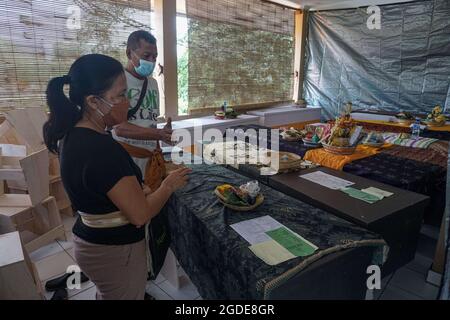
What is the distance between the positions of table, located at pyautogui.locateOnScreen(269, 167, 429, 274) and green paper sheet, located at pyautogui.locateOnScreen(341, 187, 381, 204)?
0.10 feet

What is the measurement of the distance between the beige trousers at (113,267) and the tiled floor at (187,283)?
74 centimetres

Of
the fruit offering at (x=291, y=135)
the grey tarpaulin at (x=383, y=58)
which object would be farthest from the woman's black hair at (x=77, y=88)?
the grey tarpaulin at (x=383, y=58)

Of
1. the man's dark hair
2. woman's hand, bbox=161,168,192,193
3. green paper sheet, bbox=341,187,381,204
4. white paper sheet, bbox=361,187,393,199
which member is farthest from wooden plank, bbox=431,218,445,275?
the man's dark hair

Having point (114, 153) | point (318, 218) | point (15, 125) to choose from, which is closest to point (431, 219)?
point (318, 218)

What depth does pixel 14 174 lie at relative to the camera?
1.96m

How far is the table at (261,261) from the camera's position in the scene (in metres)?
0.92

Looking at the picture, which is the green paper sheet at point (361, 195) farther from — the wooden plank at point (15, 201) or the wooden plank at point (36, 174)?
the wooden plank at point (15, 201)

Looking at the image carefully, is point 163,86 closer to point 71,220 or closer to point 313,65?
point 71,220

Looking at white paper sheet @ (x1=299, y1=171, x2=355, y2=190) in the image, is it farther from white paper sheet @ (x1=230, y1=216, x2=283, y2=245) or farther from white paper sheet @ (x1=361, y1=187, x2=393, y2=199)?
white paper sheet @ (x1=230, y1=216, x2=283, y2=245)

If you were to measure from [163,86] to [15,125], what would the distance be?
65.2 inches

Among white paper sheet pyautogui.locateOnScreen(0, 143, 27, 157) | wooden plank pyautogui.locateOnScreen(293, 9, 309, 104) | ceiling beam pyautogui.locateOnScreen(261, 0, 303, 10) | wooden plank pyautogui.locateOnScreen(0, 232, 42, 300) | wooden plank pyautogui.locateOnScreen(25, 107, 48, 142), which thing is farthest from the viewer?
wooden plank pyautogui.locateOnScreen(293, 9, 309, 104)

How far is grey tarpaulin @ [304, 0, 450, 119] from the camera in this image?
12.6 ft

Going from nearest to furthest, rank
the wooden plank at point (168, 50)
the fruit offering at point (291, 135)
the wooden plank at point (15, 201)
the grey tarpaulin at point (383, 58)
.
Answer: the wooden plank at point (15, 201) < the fruit offering at point (291, 135) < the wooden plank at point (168, 50) < the grey tarpaulin at point (383, 58)

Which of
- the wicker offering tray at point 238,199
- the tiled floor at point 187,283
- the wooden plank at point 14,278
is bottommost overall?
the tiled floor at point 187,283
